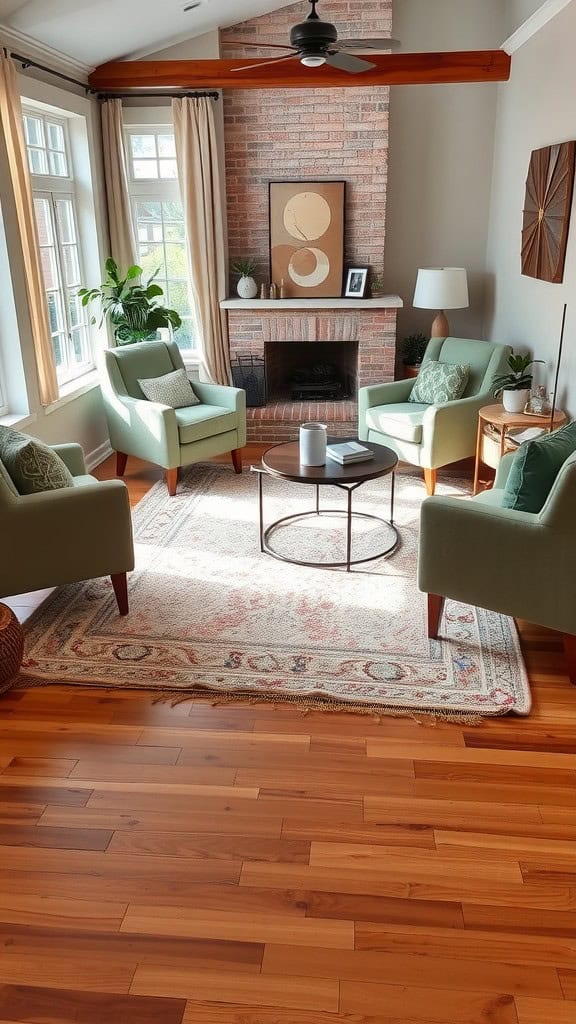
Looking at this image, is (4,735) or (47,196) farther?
(47,196)

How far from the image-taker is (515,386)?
4.73 m

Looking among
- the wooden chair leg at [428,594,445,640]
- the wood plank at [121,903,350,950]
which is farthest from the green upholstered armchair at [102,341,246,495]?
the wood plank at [121,903,350,950]

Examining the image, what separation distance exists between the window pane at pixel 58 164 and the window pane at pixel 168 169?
955 mm

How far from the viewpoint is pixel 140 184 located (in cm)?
655

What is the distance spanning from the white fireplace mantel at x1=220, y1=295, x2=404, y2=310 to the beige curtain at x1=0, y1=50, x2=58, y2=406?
1867 millimetres

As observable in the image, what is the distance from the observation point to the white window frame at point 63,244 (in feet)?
17.6

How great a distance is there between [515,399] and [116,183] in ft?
11.8

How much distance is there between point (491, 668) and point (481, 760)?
0.57 metres

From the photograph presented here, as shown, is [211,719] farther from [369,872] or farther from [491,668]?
[491,668]

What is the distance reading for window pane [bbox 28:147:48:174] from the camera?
5275 mm

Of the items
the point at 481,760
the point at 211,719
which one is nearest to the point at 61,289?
the point at 211,719

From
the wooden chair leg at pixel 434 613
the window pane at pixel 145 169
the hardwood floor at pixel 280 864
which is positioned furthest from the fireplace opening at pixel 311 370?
the hardwood floor at pixel 280 864

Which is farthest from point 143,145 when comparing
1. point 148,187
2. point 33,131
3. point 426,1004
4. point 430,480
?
point 426,1004

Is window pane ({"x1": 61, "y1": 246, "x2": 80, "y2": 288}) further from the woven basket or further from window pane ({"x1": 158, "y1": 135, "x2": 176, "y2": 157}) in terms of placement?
the woven basket
